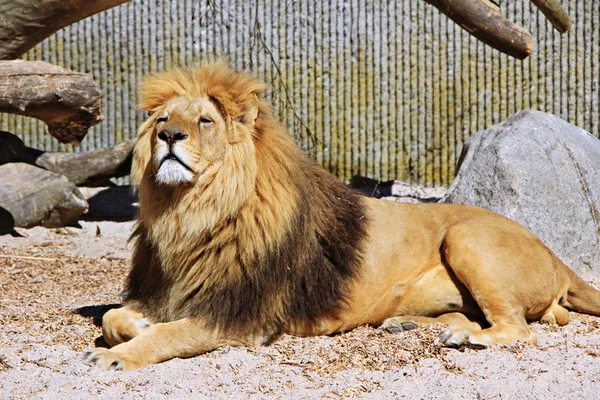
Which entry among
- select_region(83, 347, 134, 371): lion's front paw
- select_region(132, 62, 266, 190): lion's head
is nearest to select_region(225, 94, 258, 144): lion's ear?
select_region(132, 62, 266, 190): lion's head

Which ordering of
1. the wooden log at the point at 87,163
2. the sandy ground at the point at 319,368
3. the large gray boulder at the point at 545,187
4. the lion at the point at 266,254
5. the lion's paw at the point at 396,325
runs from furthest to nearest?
the wooden log at the point at 87,163 → the large gray boulder at the point at 545,187 → the lion's paw at the point at 396,325 → the lion at the point at 266,254 → the sandy ground at the point at 319,368

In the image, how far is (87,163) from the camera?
8.40 metres

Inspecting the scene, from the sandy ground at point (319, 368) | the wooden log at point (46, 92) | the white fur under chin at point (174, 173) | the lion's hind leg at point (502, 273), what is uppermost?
the wooden log at point (46, 92)

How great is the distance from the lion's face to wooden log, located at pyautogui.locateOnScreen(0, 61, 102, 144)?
9.90 ft

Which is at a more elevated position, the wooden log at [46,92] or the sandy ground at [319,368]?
the wooden log at [46,92]

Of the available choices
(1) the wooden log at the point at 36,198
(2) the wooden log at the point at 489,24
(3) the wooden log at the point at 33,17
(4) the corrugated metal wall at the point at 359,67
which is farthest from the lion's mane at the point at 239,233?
(4) the corrugated metal wall at the point at 359,67

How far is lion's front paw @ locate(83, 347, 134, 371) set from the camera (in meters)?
3.72

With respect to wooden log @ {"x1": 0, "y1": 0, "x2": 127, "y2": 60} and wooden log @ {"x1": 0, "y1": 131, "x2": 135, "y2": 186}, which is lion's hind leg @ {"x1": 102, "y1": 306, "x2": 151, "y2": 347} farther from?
wooden log @ {"x1": 0, "y1": 131, "x2": 135, "y2": 186}

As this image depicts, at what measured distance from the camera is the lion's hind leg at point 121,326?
4.07 metres

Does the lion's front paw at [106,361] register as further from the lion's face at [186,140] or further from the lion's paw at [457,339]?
the lion's paw at [457,339]

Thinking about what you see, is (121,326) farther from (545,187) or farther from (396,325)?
(545,187)

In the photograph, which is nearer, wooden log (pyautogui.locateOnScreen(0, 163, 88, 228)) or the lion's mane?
the lion's mane

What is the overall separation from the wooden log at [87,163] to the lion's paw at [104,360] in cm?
458

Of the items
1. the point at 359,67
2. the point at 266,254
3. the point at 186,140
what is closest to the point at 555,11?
the point at 359,67
